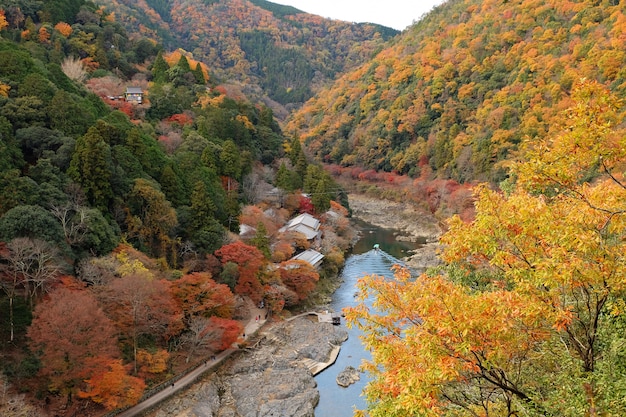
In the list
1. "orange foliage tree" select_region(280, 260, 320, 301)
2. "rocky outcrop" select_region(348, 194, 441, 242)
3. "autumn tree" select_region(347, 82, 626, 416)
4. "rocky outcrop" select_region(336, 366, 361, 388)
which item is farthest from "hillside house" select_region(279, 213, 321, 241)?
"autumn tree" select_region(347, 82, 626, 416)

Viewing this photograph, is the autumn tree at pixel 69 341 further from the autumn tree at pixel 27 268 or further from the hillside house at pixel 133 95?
the hillside house at pixel 133 95

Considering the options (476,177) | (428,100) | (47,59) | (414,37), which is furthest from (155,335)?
(414,37)

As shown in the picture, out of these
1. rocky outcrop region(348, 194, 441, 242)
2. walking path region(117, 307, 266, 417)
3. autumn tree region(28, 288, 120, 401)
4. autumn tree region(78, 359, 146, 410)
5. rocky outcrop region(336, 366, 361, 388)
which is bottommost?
rocky outcrop region(348, 194, 441, 242)

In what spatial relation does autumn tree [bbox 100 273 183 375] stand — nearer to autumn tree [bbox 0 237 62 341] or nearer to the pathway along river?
autumn tree [bbox 0 237 62 341]

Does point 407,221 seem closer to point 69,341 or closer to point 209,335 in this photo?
point 209,335

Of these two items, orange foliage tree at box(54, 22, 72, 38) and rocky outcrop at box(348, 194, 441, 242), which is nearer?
orange foliage tree at box(54, 22, 72, 38)

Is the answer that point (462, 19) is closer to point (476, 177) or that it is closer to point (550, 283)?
point (476, 177)
